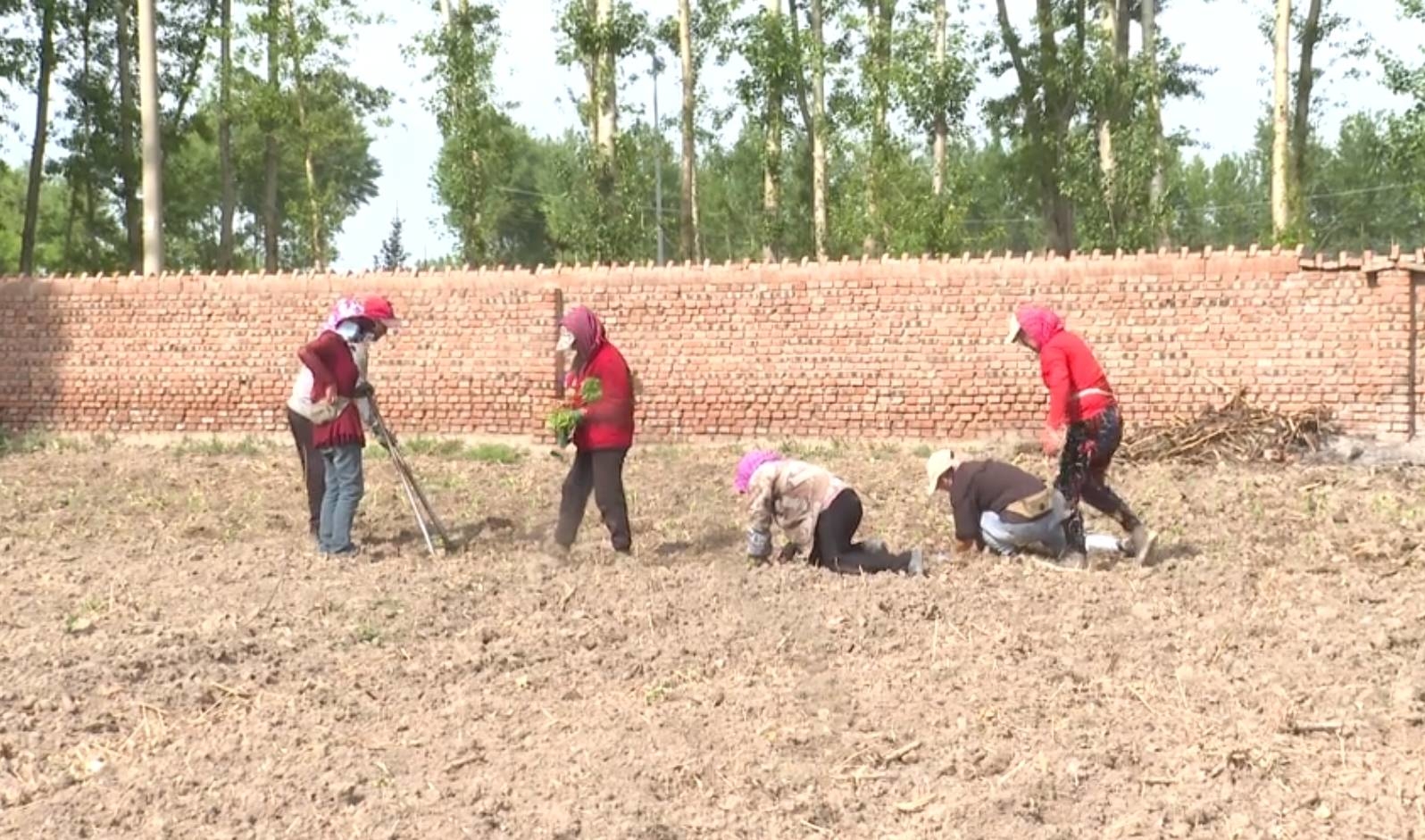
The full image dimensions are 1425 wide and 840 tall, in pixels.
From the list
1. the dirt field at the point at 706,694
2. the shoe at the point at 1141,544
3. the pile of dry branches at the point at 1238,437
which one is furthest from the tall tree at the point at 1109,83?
the shoe at the point at 1141,544

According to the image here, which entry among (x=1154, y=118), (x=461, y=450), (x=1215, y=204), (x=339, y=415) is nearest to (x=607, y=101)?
(x=1154, y=118)

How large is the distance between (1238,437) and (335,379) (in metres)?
8.20

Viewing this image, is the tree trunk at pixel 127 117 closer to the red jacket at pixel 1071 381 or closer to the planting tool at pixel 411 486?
the planting tool at pixel 411 486

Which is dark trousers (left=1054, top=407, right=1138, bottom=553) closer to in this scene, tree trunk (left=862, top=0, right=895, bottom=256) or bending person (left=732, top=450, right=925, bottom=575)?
bending person (left=732, top=450, right=925, bottom=575)

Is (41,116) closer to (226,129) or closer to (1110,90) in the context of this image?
(226,129)

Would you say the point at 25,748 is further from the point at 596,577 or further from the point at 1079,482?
the point at 1079,482

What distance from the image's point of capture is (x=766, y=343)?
15.2m

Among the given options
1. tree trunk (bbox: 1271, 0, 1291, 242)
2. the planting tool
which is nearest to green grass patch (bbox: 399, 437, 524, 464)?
the planting tool

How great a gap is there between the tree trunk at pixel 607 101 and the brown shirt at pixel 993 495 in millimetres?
15246

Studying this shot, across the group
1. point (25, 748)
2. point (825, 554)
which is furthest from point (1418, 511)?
point (25, 748)

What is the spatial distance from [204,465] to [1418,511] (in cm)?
1026

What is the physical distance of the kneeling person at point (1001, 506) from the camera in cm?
799

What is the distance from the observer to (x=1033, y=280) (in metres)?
14.5

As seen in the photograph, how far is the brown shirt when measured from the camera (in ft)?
26.1
